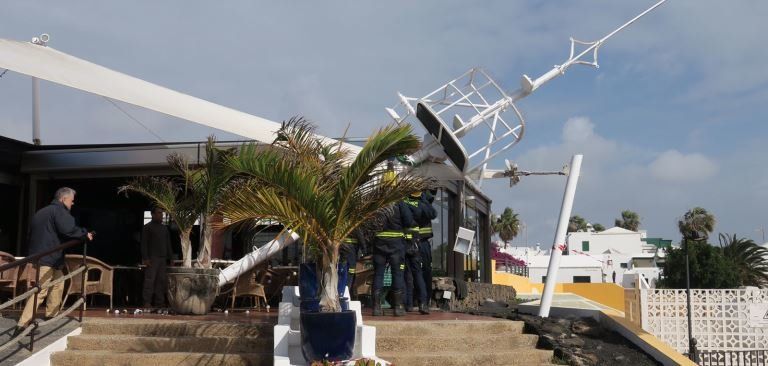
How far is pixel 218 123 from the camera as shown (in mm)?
10297

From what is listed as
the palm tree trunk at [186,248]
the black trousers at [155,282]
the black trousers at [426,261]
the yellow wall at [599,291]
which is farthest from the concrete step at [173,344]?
the yellow wall at [599,291]

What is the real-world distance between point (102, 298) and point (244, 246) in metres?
2.43

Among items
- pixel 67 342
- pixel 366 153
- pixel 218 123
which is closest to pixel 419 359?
pixel 366 153

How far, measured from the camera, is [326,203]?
6.10 m

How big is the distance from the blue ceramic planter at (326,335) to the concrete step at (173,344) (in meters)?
1.16

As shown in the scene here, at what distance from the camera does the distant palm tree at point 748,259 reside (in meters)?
32.4

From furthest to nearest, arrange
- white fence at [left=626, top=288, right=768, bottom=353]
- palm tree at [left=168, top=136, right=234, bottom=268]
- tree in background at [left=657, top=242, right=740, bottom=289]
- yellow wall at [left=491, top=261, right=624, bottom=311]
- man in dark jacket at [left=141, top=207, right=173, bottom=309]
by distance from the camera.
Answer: tree in background at [left=657, top=242, right=740, bottom=289], yellow wall at [left=491, top=261, right=624, bottom=311], white fence at [left=626, top=288, right=768, bottom=353], man in dark jacket at [left=141, top=207, right=173, bottom=309], palm tree at [left=168, top=136, right=234, bottom=268]

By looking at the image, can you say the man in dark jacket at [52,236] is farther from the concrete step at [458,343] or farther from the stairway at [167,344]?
the concrete step at [458,343]

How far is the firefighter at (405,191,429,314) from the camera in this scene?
865cm

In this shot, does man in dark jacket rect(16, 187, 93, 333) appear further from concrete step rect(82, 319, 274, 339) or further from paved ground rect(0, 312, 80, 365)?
concrete step rect(82, 319, 274, 339)

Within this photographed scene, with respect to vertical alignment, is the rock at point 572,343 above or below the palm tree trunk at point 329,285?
below

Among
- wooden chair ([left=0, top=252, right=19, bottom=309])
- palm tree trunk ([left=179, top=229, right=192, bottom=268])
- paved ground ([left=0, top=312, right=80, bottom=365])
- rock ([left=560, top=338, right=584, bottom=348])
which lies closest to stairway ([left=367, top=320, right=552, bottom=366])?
rock ([left=560, top=338, right=584, bottom=348])

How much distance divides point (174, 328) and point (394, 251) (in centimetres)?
247

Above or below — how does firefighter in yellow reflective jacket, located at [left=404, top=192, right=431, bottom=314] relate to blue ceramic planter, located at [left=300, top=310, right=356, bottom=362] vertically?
above
